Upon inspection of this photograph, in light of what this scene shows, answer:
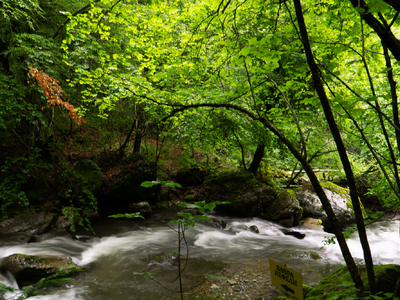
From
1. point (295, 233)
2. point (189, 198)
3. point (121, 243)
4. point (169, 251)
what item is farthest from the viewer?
point (189, 198)

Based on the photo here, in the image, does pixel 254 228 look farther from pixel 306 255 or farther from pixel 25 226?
pixel 25 226

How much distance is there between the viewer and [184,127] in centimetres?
713

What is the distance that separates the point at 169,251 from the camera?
5781mm

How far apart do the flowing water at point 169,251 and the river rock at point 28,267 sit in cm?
16

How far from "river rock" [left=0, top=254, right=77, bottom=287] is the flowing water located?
0.53ft

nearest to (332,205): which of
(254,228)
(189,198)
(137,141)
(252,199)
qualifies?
(252,199)

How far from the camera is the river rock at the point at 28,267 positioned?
4.11 meters

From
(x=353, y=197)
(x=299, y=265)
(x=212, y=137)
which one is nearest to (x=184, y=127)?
(x=212, y=137)

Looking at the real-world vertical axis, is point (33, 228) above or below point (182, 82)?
below

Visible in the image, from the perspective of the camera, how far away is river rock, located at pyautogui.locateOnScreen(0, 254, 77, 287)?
13.5 feet

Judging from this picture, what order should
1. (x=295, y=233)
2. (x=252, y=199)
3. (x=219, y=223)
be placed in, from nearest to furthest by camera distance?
(x=295, y=233) < (x=219, y=223) < (x=252, y=199)

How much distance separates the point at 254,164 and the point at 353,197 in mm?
7694

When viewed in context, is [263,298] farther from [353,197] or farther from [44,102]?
[44,102]

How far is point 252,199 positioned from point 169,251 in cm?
375
